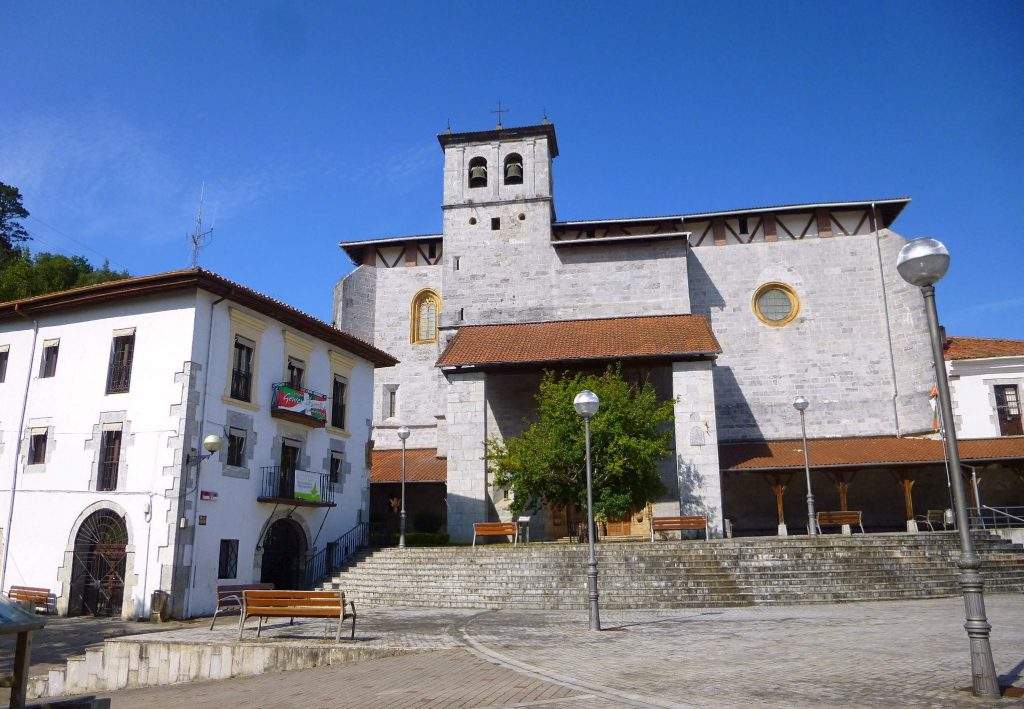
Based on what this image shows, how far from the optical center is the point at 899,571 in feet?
59.0

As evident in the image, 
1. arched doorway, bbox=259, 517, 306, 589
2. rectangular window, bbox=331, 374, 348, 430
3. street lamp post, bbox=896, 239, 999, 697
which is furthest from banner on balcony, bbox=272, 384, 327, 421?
street lamp post, bbox=896, 239, 999, 697

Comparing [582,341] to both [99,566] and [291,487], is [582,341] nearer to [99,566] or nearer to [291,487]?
[291,487]

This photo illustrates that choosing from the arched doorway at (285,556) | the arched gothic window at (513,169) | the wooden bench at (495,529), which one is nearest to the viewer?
the arched doorway at (285,556)

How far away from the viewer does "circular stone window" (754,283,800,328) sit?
34.6m

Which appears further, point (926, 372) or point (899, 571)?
point (926, 372)

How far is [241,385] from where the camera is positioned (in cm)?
2022

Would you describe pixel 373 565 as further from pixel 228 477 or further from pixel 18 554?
pixel 18 554

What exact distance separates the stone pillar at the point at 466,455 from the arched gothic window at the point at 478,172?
39.6 feet

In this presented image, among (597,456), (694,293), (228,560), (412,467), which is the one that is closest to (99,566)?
(228,560)

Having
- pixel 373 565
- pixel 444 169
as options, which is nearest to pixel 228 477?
pixel 373 565

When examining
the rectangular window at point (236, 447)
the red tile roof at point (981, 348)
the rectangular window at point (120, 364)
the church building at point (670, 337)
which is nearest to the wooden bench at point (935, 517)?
the church building at point (670, 337)

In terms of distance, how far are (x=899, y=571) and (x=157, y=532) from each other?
58.3ft

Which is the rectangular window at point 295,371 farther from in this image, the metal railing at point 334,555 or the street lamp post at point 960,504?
the street lamp post at point 960,504

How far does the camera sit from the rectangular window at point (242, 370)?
65.4ft
